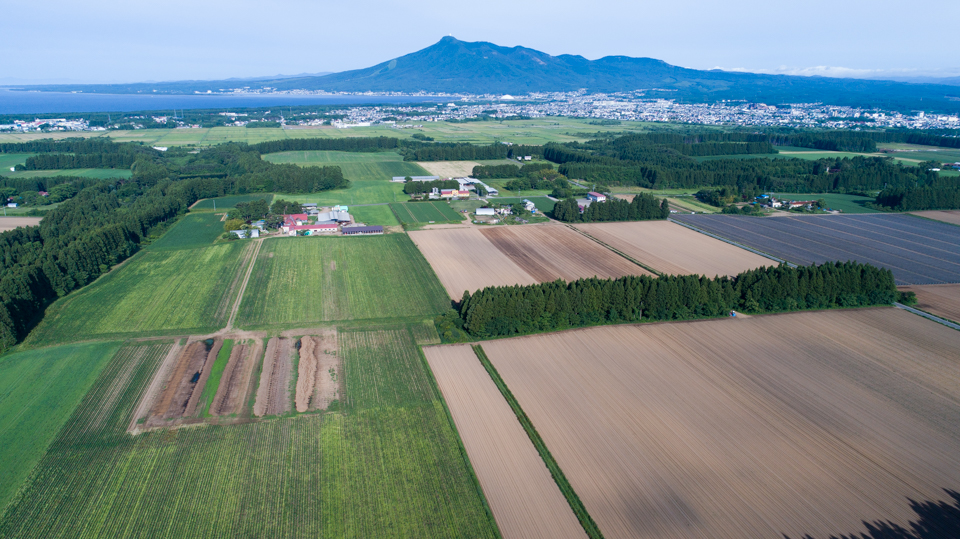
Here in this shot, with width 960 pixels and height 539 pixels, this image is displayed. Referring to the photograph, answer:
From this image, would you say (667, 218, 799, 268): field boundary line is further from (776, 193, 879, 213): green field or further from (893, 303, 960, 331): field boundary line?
(776, 193, 879, 213): green field

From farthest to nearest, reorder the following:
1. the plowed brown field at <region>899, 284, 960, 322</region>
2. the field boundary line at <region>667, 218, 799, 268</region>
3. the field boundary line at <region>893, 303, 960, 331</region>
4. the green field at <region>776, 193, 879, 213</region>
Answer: the green field at <region>776, 193, 879, 213</region> < the field boundary line at <region>667, 218, 799, 268</region> < the plowed brown field at <region>899, 284, 960, 322</region> < the field boundary line at <region>893, 303, 960, 331</region>

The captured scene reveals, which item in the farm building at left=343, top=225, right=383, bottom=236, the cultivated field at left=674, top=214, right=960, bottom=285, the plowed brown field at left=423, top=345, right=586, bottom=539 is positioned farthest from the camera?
the farm building at left=343, top=225, right=383, bottom=236

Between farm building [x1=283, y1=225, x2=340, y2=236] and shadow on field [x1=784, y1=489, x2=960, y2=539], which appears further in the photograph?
farm building [x1=283, y1=225, x2=340, y2=236]

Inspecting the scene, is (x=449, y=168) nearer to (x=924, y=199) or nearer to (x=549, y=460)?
(x=924, y=199)

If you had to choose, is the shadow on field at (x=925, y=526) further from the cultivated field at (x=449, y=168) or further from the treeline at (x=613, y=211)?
the cultivated field at (x=449, y=168)

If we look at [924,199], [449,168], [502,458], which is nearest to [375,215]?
[449,168]

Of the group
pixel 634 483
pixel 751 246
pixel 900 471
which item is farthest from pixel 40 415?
pixel 751 246

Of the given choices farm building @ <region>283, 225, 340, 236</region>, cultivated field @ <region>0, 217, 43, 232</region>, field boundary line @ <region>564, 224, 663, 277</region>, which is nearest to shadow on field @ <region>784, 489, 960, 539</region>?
field boundary line @ <region>564, 224, 663, 277</region>
